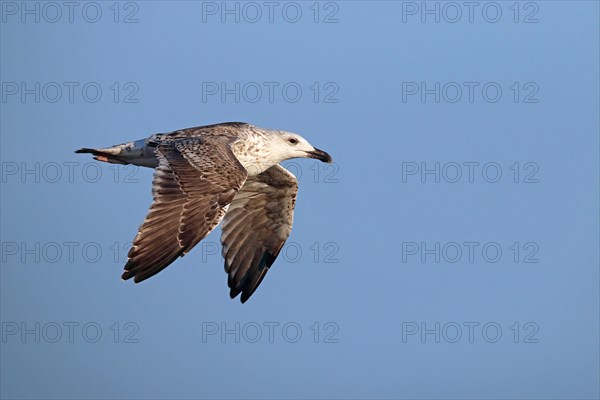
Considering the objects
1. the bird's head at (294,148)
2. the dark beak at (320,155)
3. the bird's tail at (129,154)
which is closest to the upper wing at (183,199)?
the bird's tail at (129,154)

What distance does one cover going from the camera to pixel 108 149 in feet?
63.8

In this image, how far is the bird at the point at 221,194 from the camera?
55.0 feet

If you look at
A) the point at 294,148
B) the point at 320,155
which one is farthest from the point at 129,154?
the point at 320,155

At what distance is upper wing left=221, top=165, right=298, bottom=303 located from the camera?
2066 centimetres

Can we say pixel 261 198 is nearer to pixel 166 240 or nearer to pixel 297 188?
pixel 297 188

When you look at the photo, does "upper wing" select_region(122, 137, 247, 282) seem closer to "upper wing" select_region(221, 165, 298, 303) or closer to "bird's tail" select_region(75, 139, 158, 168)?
"bird's tail" select_region(75, 139, 158, 168)

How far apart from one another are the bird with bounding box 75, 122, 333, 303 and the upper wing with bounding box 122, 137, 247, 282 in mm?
12

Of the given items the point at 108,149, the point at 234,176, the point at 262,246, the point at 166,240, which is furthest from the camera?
the point at 262,246

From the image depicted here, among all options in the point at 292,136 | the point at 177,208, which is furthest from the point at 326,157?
the point at 177,208

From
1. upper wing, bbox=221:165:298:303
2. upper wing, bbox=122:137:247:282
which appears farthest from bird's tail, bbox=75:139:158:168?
upper wing, bbox=221:165:298:303

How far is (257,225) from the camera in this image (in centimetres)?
2098

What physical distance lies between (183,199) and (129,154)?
241cm

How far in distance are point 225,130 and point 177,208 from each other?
2609mm

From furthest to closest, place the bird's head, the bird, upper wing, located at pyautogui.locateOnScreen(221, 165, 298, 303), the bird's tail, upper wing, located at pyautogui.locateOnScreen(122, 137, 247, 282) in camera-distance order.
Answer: upper wing, located at pyautogui.locateOnScreen(221, 165, 298, 303)
the bird's head
the bird's tail
the bird
upper wing, located at pyautogui.locateOnScreen(122, 137, 247, 282)
